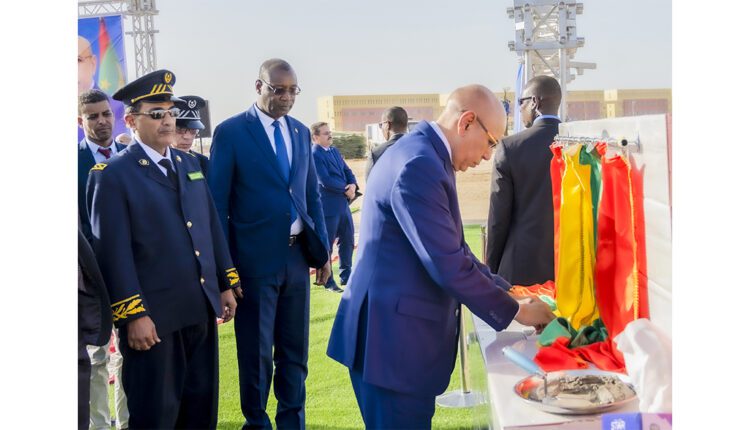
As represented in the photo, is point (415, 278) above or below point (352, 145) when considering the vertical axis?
below

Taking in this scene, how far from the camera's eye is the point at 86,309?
2266mm

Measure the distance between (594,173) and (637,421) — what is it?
2.93 feet

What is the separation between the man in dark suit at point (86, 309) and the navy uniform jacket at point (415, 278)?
0.83 m

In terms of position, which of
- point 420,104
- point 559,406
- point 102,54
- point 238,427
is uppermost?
point 420,104

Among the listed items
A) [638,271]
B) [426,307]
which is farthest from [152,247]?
[638,271]

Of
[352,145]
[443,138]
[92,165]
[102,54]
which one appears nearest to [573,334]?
[443,138]

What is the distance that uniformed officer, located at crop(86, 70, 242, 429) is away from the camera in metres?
2.53

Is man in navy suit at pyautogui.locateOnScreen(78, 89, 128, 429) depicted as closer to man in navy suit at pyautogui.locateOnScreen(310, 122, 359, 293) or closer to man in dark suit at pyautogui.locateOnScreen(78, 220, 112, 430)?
man in dark suit at pyautogui.locateOnScreen(78, 220, 112, 430)

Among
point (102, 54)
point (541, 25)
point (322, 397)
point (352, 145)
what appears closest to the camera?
point (322, 397)

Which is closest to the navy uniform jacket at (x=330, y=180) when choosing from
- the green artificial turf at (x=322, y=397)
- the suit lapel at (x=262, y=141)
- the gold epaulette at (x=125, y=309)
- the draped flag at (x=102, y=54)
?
the green artificial turf at (x=322, y=397)

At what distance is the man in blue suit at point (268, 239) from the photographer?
3348 millimetres

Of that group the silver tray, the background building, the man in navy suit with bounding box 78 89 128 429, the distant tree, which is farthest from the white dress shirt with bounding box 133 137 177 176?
the background building

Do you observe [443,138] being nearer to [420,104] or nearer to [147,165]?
[147,165]

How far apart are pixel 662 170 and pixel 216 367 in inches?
79.2
